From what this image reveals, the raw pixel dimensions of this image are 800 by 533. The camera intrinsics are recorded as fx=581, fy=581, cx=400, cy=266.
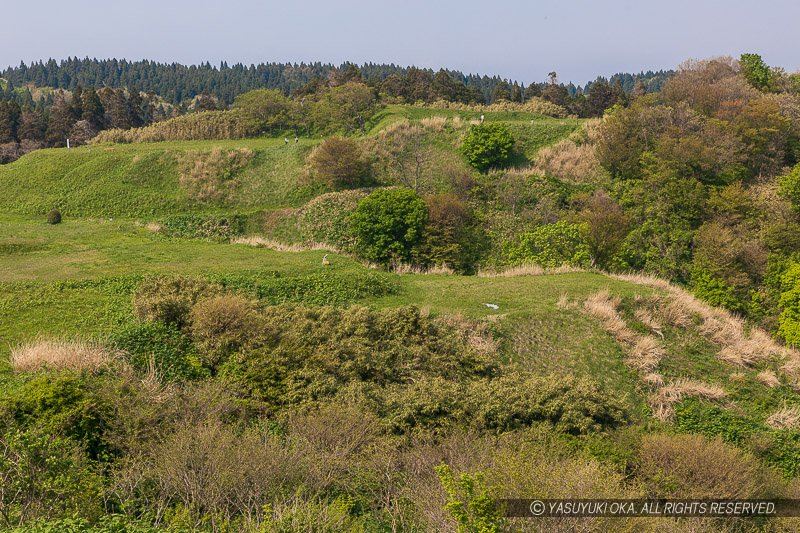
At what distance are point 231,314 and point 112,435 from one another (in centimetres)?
436

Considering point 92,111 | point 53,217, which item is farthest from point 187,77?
point 53,217

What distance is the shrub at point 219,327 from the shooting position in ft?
42.6

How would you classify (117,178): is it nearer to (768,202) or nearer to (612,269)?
(612,269)

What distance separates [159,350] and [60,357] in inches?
77.3

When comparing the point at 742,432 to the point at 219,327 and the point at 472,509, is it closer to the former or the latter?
the point at 472,509

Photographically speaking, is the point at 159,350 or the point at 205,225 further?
the point at 205,225

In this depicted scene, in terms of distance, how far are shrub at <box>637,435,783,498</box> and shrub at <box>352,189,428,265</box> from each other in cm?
1578

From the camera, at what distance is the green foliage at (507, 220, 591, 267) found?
77.2ft

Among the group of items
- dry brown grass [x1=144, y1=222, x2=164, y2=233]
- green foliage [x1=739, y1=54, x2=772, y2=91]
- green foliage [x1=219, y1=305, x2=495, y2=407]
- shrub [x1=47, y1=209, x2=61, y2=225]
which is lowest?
green foliage [x1=219, y1=305, x2=495, y2=407]

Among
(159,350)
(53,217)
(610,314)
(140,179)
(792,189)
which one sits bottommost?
(610,314)

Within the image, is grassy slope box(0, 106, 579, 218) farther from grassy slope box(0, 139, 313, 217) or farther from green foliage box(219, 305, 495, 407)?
green foliage box(219, 305, 495, 407)

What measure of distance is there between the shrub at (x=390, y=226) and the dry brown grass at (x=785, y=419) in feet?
47.4

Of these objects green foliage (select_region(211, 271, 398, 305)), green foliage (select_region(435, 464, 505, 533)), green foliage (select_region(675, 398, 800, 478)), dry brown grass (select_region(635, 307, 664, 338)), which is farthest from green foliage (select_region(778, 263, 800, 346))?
green foliage (select_region(435, 464, 505, 533))

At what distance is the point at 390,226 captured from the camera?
25.1 meters
